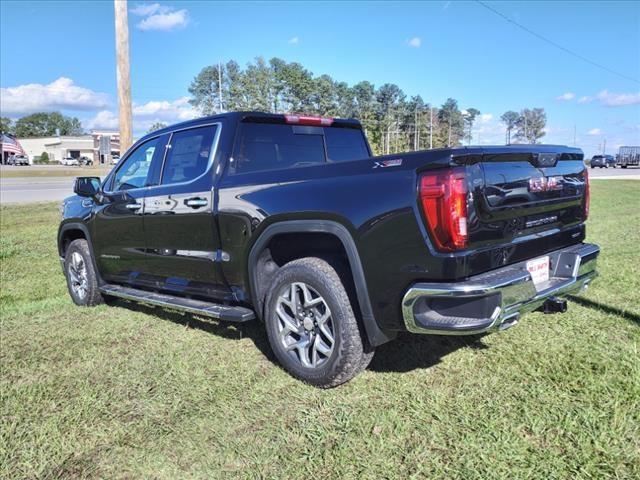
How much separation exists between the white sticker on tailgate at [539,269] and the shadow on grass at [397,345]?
91cm

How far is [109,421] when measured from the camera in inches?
120

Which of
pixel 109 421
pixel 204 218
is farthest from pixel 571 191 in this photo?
pixel 109 421

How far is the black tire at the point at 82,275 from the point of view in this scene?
219 inches

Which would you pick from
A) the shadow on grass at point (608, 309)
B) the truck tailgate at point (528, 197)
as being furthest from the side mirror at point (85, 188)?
the shadow on grass at point (608, 309)

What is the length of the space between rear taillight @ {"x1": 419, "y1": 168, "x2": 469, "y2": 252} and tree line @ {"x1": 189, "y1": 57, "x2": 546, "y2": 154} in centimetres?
5951

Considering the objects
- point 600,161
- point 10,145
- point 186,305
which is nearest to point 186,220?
point 186,305

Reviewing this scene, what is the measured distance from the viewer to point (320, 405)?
3.17m

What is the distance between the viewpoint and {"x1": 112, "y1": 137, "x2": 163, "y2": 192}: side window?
4.76 metres

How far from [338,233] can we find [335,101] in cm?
7776

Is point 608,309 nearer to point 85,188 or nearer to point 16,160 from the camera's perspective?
point 85,188

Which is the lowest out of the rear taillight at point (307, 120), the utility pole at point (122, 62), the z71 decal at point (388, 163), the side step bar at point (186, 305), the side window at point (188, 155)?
the side step bar at point (186, 305)

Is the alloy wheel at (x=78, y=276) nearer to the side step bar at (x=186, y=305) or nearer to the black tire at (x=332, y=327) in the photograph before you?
the side step bar at (x=186, y=305)

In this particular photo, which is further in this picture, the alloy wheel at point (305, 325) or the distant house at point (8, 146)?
the distant house at point (8, 146)

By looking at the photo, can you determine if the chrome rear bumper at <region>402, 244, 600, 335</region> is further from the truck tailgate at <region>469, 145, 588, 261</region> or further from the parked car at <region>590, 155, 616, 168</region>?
the parked car at <region>590, 155, 616, 168</region>
